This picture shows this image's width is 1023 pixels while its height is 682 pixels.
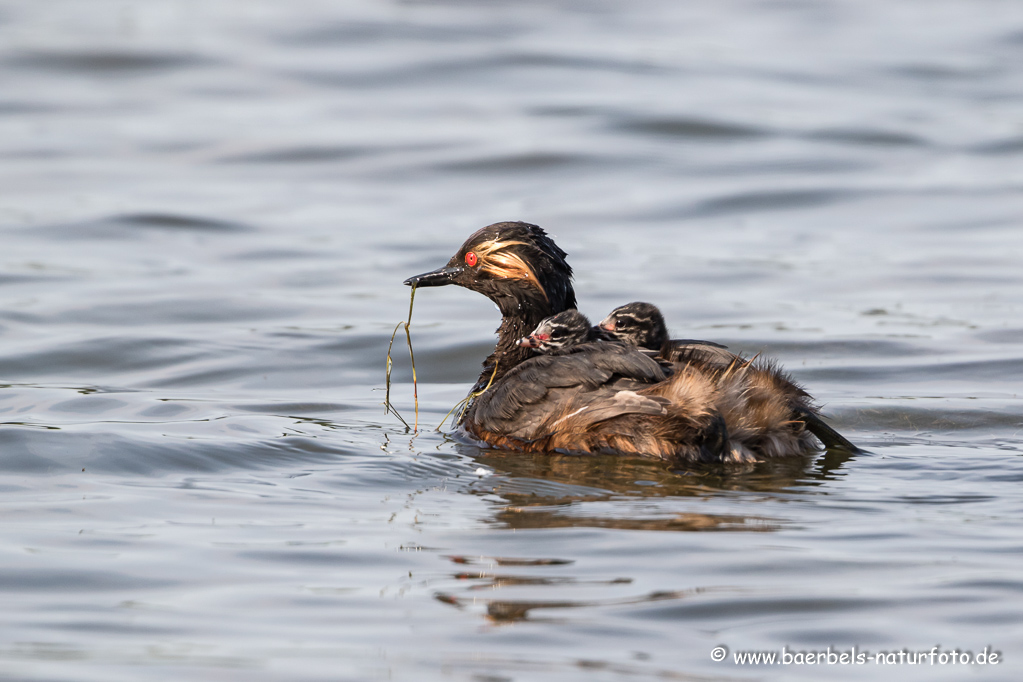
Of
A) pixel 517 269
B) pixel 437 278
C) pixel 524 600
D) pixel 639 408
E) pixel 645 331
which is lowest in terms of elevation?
pixel 524 600

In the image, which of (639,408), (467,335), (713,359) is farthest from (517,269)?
(467,335)

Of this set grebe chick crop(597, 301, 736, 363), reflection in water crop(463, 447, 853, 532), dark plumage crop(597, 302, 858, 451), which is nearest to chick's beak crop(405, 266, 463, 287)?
dark plumage crop(597, 302, 858, 451)

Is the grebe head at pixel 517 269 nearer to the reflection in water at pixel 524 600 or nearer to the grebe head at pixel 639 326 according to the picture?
the grebe head at pixel 639 326

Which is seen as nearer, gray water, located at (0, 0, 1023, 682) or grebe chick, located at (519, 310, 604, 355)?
gray water, located at (0, 0, 1023, 682)

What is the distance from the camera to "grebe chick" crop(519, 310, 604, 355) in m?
7.43

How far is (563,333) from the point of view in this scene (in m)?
7.45

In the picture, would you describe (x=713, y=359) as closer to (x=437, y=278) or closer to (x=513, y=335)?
(x=513, y=335)

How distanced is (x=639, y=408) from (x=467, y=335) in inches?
182

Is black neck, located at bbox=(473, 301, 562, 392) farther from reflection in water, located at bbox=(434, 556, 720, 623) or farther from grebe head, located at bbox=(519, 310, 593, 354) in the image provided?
reflection in water, located at bbox=(434, 556, 720, 623)

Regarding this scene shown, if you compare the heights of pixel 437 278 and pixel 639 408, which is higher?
pixel 437 278

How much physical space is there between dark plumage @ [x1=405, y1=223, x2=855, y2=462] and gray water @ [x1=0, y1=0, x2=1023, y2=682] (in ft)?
0.47

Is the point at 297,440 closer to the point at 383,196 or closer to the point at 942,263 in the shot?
the point at 942,263

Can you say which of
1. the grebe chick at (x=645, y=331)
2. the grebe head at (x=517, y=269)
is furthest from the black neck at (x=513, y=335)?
the grebe chick at (x=645, y=331)

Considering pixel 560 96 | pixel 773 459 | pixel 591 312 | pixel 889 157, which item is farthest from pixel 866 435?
pixel 560 96
